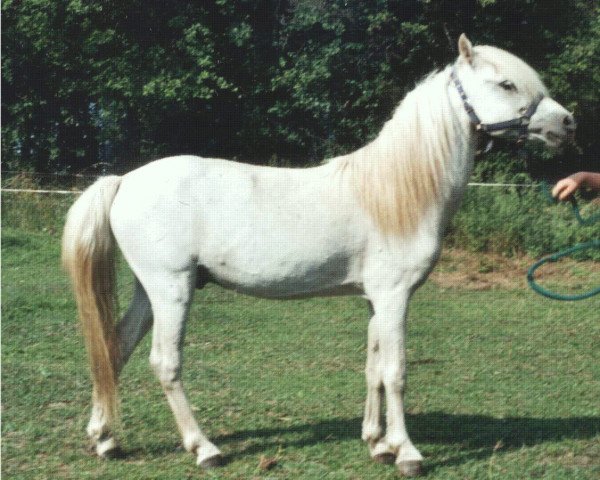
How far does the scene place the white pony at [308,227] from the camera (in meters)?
4.11

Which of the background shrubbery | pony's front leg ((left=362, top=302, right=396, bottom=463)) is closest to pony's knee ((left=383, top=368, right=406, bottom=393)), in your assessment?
pony's front leg ((left=362, top=302, right=396, bottom=463))

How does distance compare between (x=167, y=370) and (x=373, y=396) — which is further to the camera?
(x=373, y=396)

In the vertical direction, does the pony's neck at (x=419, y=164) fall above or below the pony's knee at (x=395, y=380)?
above

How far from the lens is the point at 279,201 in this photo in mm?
4188

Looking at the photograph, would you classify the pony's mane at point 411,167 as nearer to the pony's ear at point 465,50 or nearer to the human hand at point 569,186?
the pony's ear at point 465,50

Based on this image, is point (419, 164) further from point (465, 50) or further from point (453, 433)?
point (453, 433)

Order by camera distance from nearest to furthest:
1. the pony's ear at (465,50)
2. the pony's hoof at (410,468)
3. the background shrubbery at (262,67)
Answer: the pony's hoof at (410,468) < the pony's ear at (465,50) < the background shrubbery at (262,67)

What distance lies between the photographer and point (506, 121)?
4.10 m

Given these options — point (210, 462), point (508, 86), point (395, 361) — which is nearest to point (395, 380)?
point (395, 361)

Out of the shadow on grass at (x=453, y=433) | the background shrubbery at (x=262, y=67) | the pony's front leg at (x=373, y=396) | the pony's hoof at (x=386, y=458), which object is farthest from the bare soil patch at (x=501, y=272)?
the pony's hoof at (x=386, y=458)

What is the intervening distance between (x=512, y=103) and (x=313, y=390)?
2.38 meters

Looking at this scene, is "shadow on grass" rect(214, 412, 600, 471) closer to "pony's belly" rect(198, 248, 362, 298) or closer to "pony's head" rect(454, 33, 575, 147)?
"pony's belly" rect(198, 248, 362, 298)

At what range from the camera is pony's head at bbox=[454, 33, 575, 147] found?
161 inches

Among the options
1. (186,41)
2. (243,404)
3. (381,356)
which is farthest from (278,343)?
(186,41)
